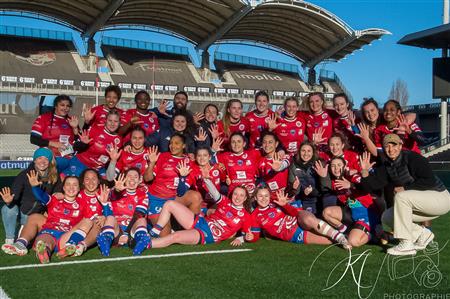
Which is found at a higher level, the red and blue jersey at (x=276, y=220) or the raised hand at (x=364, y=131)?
the raised hand at (x=364, y=131)

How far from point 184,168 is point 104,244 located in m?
1.35

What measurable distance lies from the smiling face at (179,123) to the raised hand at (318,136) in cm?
175

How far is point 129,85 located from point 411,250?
119 feet

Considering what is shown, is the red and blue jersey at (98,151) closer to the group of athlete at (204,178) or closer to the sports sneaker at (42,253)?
the group of athlete at (204,178)

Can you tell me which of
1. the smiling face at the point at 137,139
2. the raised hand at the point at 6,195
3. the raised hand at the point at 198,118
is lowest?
the raised hand at the point at 6,195

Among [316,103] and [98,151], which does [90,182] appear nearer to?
[98,151]

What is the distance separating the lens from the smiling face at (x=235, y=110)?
7055mm

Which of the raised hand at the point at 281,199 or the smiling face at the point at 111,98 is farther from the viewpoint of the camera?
the smiling face at the point at 111,98

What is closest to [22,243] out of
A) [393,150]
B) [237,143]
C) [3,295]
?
[3,295]

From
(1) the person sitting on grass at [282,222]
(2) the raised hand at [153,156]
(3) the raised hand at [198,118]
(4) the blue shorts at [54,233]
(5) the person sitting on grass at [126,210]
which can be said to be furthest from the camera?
(3) the raised hand at [198,118]

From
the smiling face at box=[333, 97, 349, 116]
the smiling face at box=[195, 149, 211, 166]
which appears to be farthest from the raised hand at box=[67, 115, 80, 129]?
the smiling face at box=[333, 97, 349, 116]

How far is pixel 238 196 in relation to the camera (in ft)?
18.2

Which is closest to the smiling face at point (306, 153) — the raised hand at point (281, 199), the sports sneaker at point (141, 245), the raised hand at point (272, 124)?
the raised hand at point (281, 199)

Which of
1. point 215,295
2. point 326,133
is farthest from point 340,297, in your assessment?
point 326,133
